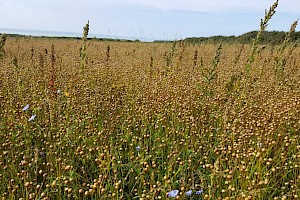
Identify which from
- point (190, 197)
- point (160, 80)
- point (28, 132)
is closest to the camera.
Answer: point (190, 197)

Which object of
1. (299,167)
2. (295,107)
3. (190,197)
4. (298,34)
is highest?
(298,34)

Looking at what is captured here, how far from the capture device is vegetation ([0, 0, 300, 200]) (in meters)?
1.89

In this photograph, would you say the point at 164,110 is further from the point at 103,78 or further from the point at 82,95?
the point at 103,78

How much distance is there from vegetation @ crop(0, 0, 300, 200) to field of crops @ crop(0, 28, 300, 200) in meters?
0.01

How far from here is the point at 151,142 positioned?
2738 millimetres

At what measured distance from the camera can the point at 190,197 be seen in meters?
1.89

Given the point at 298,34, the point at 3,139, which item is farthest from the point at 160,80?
the point at 298,34

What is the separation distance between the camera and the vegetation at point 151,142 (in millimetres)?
1894

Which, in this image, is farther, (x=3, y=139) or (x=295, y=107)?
(x=295, y=107)

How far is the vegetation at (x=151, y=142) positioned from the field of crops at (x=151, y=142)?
0.01m

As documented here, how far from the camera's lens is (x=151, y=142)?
2.74 metres

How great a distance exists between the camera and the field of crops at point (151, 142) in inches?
74.5

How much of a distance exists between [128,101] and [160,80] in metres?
1.04

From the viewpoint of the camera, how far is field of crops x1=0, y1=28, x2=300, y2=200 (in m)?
1.89
